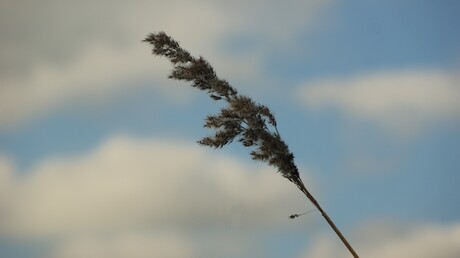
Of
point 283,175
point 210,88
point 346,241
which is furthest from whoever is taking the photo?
point 210,88

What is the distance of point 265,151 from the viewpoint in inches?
260

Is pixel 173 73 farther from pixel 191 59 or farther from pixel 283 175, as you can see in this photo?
pixel 283 175

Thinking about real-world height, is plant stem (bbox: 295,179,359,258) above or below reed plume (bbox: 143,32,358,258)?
below

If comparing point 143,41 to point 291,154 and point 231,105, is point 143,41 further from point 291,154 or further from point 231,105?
point 291,154

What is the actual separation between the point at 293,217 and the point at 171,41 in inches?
96.4

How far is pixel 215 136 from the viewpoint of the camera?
687 cm

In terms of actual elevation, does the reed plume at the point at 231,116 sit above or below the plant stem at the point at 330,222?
above

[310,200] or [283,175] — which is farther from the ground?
[283,175]

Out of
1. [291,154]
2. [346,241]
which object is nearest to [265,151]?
[291,154]

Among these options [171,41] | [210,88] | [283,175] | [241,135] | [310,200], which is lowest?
[310,200]

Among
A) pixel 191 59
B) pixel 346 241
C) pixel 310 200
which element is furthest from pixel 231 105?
pixel 346 241

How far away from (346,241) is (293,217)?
2.56ft

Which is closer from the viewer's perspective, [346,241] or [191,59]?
[346,241]

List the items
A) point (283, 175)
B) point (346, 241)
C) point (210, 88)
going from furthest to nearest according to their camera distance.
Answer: point (210, 88) → point (283, 175) → point (346, 241)
